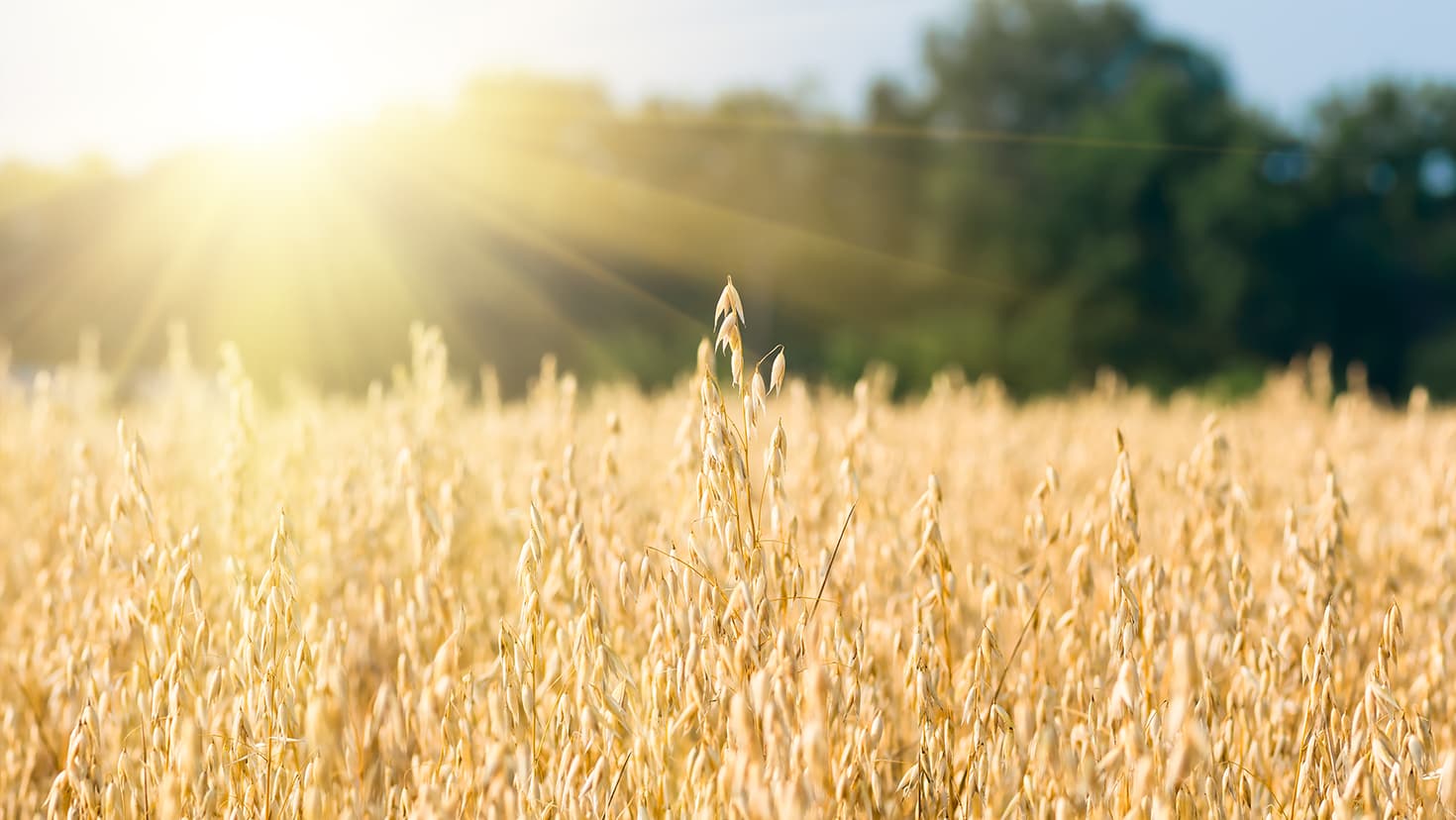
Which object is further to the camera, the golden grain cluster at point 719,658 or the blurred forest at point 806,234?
the blurred forest at point 806,234

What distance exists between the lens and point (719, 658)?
1.40m

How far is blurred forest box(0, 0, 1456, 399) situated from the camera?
24.8m

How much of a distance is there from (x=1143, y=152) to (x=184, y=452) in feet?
89.6

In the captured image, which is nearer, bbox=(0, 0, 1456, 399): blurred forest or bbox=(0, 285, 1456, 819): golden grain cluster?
bbox=(0, 285, 1456, 819): golden grain cluster

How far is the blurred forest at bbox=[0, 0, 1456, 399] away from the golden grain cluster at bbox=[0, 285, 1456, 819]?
1908 centimetres

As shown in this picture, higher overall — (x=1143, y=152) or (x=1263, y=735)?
(x=1143, y=152)

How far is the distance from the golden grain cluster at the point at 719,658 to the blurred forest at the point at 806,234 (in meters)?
19.1

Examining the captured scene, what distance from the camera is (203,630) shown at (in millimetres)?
1611

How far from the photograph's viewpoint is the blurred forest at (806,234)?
24.8 metres

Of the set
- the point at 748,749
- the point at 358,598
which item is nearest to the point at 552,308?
the point at 358,598

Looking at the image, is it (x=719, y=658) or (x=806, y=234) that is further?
(x=806, y=234)

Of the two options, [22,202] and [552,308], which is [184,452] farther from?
[22,202]

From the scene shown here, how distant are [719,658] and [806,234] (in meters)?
30.4

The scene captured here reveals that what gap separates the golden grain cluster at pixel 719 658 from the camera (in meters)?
1.37
